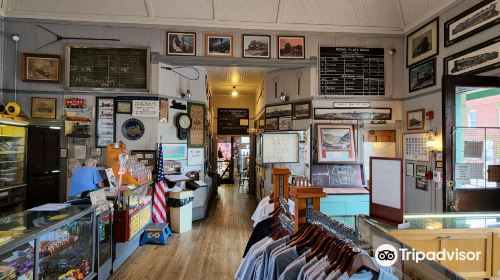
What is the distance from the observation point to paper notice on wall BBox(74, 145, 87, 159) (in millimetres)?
5281

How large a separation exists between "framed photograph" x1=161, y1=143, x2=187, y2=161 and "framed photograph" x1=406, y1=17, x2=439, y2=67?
465cm

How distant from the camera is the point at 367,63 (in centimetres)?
568

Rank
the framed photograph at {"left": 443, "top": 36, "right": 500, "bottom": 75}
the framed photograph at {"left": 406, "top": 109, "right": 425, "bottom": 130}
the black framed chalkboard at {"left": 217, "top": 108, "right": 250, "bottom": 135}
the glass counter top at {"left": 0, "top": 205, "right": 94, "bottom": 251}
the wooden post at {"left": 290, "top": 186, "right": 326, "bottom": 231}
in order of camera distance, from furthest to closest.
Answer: the black framed chalkboard at {"left": 217, "top": 108, "right": 250, "bottom": 135}
the framed photograph at {"left": 406, "top": 109, "right": 425, "bottom": 130}
the framed photograph at {"left": 443, "top": 36, "right": 500, "bottom": 75}
the glass counter top at {"left": 0, "top": 205, "right": 94, "bottom": 251}
the wooden post at {"left": 290, "top": 186, "right": 326, "bottom": 231}

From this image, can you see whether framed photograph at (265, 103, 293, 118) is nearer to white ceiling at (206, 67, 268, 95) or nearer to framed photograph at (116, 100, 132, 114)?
white ceiling at (206, 67, 268, 95)

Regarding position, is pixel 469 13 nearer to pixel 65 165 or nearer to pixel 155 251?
pixel 155 251

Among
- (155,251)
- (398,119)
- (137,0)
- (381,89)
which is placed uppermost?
(137,0)

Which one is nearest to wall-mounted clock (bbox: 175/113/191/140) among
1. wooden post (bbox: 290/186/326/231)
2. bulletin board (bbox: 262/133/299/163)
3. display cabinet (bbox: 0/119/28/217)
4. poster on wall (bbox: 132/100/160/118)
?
poster on wall (bbox: 132/100/160/118)

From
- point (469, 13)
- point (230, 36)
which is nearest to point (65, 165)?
point (230, 36)

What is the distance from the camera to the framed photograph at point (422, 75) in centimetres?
477

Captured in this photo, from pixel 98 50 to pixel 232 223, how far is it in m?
4.25

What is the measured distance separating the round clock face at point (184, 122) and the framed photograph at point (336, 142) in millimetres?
2595

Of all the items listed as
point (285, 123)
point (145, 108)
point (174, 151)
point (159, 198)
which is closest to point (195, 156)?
point (174, 151)

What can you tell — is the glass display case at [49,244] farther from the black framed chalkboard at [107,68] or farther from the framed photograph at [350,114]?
the framed photograph at [350,114]

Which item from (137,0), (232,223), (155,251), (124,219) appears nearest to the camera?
(124,219)
